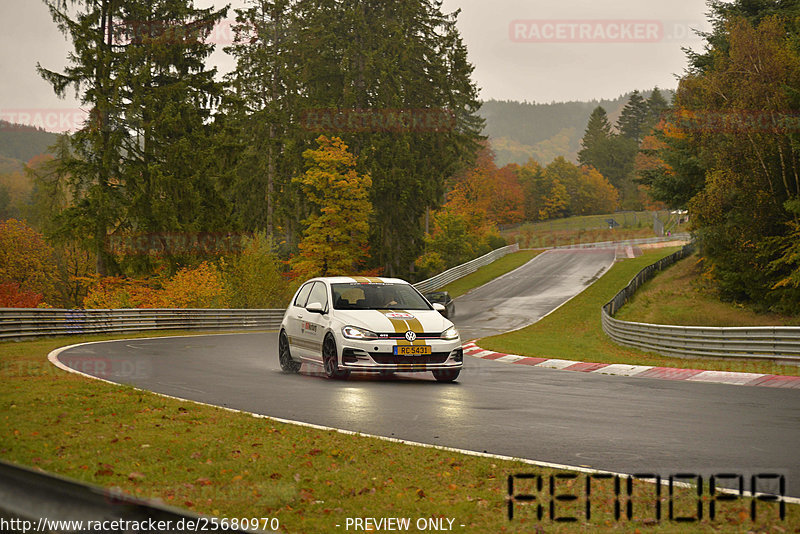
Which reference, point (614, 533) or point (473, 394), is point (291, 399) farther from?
point (614, 533)

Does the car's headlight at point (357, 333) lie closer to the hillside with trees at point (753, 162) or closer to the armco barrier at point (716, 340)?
the armco barrier at point (716, 340)

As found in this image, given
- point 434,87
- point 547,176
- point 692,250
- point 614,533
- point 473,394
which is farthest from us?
point 547,176

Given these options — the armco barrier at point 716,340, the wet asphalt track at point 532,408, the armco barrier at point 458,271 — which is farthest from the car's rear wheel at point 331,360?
the armco barrier at point 458,271

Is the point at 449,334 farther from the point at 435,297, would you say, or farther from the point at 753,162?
the point at 753,162

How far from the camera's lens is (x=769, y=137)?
3525cm

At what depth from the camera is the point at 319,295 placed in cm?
1616

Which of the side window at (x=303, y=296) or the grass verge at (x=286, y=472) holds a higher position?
the side window at (x=303, y=296)

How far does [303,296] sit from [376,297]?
179 centimetres

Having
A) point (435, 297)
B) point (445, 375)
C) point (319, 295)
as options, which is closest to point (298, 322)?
point (319, 295)

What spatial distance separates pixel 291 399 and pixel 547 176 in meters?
149

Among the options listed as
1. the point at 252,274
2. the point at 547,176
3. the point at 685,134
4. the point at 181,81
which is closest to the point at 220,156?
the point at 181,81

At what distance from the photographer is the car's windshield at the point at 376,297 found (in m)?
15.5

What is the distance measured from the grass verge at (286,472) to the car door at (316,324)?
5836mm

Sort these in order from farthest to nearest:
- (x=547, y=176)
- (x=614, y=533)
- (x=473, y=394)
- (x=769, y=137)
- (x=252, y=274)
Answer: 1. (x=547, y=176)
2. (x=252, y=274)
3. (x=769, y=137)
4. (x=473, y=394)
5. (x=614, y=533)
